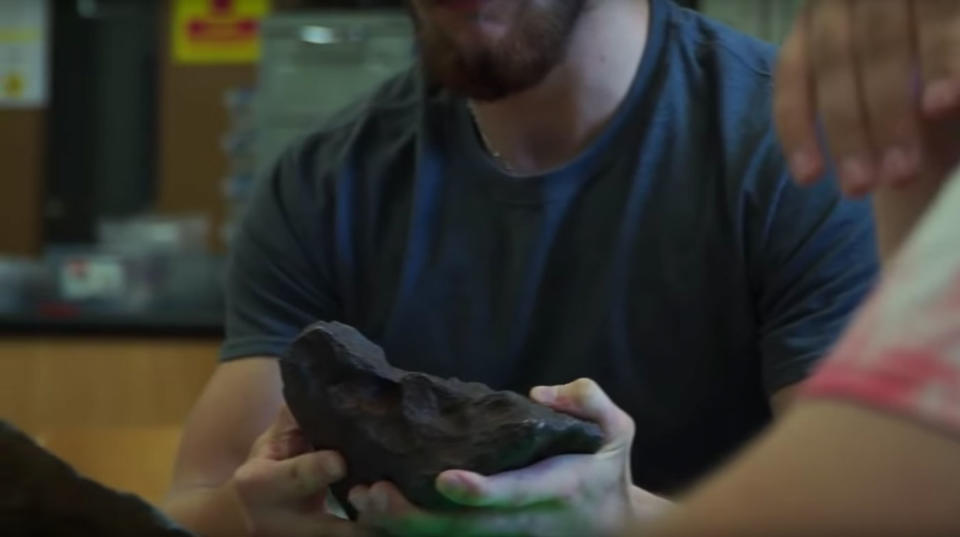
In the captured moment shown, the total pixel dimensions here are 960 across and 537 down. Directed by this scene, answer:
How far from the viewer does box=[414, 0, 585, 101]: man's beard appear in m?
0.97

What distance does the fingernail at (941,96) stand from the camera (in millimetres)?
415

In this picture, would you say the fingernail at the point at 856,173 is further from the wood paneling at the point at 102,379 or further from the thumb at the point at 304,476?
the wood paneling at the point at 102,379

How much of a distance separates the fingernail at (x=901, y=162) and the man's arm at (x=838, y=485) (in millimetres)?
187

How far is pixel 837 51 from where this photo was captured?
0.48 metres

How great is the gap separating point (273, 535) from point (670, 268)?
39 centimetres

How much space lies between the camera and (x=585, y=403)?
0.67 m

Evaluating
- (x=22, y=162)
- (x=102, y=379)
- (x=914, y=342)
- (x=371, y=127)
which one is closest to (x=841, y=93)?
(x=914, y=342)

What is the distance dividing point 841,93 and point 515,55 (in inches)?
20.1

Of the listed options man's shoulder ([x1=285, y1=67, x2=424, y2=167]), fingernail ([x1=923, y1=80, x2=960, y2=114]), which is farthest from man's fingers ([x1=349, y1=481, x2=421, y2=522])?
man's shoulder ([x1=285, y1=67, x2=424, y2=167])

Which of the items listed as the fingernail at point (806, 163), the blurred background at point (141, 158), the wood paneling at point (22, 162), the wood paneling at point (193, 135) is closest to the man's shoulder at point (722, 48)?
the fingernail at point (806, 163)

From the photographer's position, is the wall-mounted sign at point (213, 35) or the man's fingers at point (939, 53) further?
the wall-mounted sign at point (213, 35)

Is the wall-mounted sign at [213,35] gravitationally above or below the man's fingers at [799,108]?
below

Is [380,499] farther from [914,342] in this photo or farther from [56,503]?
[914,342]

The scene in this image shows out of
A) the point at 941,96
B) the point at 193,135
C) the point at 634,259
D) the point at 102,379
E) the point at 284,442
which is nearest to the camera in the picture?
the point at 941,96
